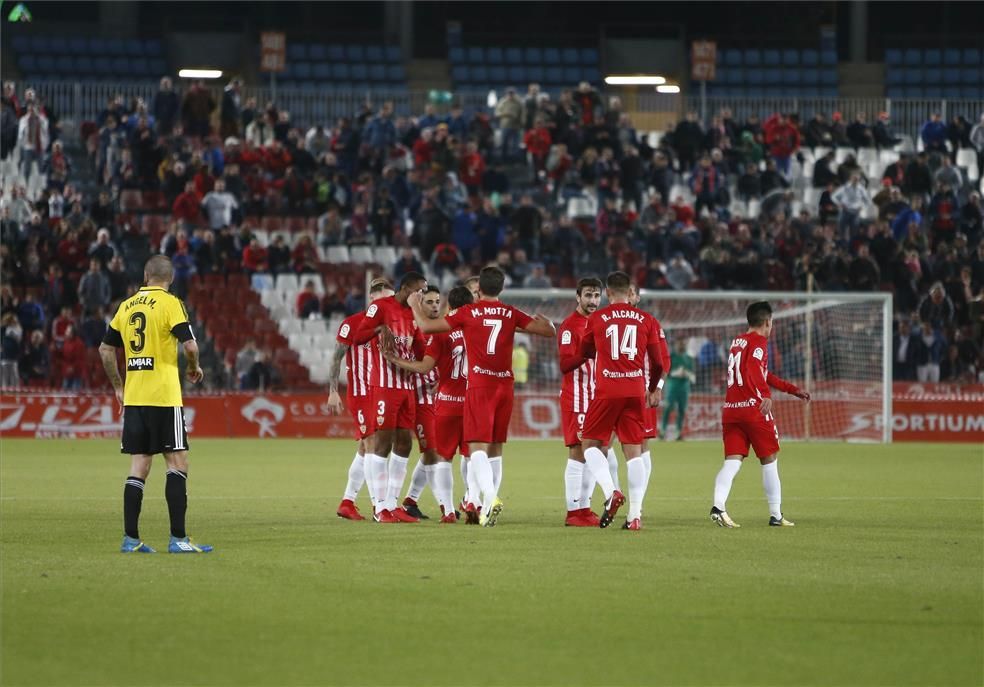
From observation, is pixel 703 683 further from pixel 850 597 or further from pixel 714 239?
pixel 714 239

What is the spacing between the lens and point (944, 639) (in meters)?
7.89

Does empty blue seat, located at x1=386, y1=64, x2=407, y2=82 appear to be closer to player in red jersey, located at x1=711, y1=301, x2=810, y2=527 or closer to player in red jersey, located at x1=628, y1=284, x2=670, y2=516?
player in red jersey, located at x1=628, y1=284, x2=670, y2=516

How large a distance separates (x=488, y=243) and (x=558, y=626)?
26.0 m

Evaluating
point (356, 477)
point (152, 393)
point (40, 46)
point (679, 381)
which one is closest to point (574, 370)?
point (356, 477)

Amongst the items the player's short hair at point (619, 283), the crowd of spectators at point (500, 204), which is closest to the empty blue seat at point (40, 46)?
the crowd of spectators at point (500, 204)

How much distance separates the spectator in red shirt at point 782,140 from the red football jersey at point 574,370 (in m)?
24.7

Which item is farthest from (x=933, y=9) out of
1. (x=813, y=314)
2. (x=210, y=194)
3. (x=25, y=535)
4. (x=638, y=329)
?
(x=25, y=535)

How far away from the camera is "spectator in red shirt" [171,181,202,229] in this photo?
33719 millimetres

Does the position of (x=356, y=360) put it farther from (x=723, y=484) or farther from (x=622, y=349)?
(x=723, y=484)

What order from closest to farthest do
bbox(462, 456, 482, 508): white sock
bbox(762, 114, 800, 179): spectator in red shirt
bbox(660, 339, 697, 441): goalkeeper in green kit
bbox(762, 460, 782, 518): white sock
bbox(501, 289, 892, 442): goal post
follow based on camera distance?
1. bbox(462, 456, 482, 508): white sock
2. bbox(762, 460, 782, 518): white sock
3. bbox(660, 339, 697, 441): goalkeeper in green kit
4. bbox(501, 289, 892, 442): goal post
5. bbox(762, 114, 800, 179): spectator in red shirt

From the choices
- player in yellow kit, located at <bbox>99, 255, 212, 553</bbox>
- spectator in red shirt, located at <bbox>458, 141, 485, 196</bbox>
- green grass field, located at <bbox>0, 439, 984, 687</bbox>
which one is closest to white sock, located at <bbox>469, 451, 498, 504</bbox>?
green grass field, located at <bbox>0, 439, 984, 687</bbox>

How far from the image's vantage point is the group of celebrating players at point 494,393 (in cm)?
1355

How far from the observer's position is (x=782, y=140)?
126 feet

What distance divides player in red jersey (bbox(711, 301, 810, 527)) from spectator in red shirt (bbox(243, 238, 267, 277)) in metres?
20.0
